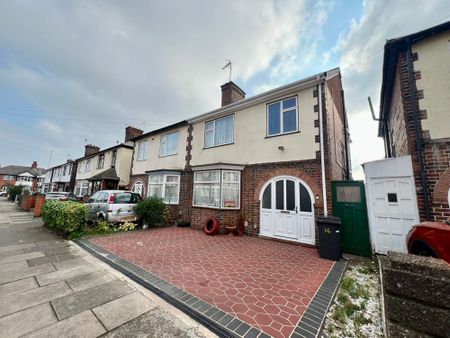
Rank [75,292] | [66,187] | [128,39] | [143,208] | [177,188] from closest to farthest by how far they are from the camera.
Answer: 1. [75,292]
2. [128,39]
3. [143,208]
4. [177,188]
5. [66,187]

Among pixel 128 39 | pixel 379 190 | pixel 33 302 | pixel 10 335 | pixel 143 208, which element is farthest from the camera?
pixel 143 208

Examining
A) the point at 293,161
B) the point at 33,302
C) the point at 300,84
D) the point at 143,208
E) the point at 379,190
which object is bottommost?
the point at 33,302

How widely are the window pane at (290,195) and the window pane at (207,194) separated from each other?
3331mm

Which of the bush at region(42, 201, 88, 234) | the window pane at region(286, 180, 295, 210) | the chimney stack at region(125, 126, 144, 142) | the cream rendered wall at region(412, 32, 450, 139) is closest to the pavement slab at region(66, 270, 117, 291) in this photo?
the bush at region(42, 201, 88, 234)

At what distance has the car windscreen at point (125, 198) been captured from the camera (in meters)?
9.60

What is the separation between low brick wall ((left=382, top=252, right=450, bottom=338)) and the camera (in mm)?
1478

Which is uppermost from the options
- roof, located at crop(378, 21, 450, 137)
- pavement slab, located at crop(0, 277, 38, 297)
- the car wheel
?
roof, located at crop(378, 21, 450, 137)

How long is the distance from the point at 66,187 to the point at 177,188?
28134mm

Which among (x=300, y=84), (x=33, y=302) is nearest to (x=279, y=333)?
(x=33, y=302)

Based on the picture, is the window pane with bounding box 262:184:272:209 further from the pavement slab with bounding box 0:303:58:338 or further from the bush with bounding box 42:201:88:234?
the bush with bounding box 42:201:88:234

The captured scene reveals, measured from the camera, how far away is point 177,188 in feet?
38.8

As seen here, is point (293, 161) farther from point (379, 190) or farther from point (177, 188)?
point (177, 188)

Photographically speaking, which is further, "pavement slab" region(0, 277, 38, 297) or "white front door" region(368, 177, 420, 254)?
"white front door" region(368, 177, 420, 254)

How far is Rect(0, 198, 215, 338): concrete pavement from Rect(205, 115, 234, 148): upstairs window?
7.57 metres
